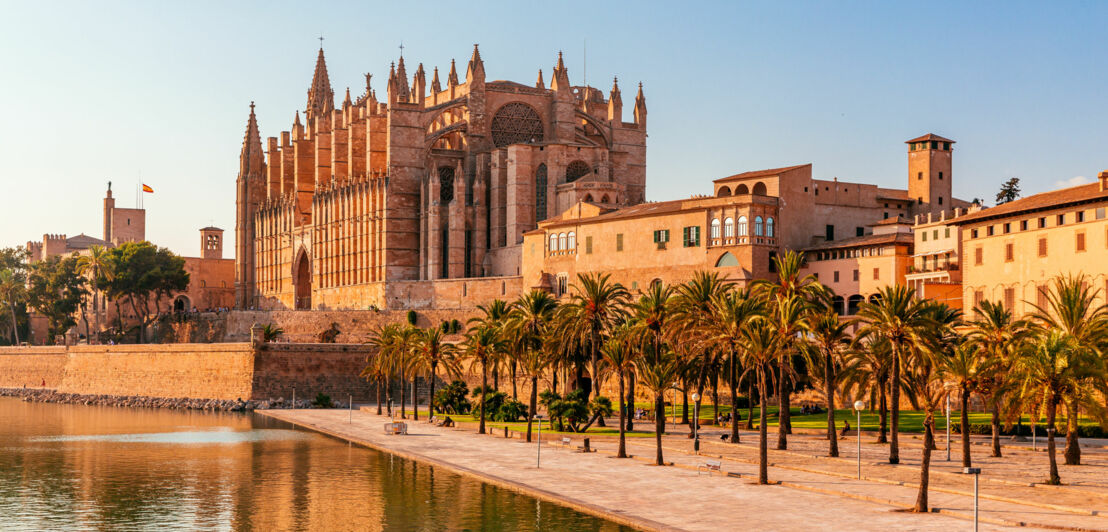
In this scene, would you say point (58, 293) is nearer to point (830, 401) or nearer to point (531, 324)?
point (531, 324)

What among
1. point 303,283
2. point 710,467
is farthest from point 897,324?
point 303,283

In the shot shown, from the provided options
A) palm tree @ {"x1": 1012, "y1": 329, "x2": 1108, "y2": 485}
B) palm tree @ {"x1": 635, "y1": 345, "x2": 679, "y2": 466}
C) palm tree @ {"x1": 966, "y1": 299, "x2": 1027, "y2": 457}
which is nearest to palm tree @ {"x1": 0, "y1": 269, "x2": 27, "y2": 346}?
palm tree @ {"x1": 635, "y1": 345, "x2": 679, "y2": 466}

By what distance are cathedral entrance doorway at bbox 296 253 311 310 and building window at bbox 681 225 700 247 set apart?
49.4 m

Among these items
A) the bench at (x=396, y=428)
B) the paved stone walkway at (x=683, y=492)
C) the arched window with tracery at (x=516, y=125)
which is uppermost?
the arched window with tracery at (x=516, y=125)

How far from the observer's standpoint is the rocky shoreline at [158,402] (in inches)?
2753

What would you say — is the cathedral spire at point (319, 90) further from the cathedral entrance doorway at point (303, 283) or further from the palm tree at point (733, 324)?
the palm tree at point (733, 324)

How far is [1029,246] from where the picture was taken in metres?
50.9

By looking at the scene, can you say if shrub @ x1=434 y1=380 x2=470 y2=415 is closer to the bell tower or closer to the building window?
the building window

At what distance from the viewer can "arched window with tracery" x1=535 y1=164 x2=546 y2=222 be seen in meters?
81.5

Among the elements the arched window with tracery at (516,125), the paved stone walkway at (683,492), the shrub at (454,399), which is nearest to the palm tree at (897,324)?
the paved stone walkway at (683,492)

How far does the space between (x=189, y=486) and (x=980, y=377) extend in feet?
74.8

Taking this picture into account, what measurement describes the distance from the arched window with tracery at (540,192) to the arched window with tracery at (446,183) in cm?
890

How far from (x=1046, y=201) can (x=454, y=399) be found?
27.6 meters

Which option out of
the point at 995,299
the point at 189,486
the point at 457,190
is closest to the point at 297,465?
the point at 189,486
